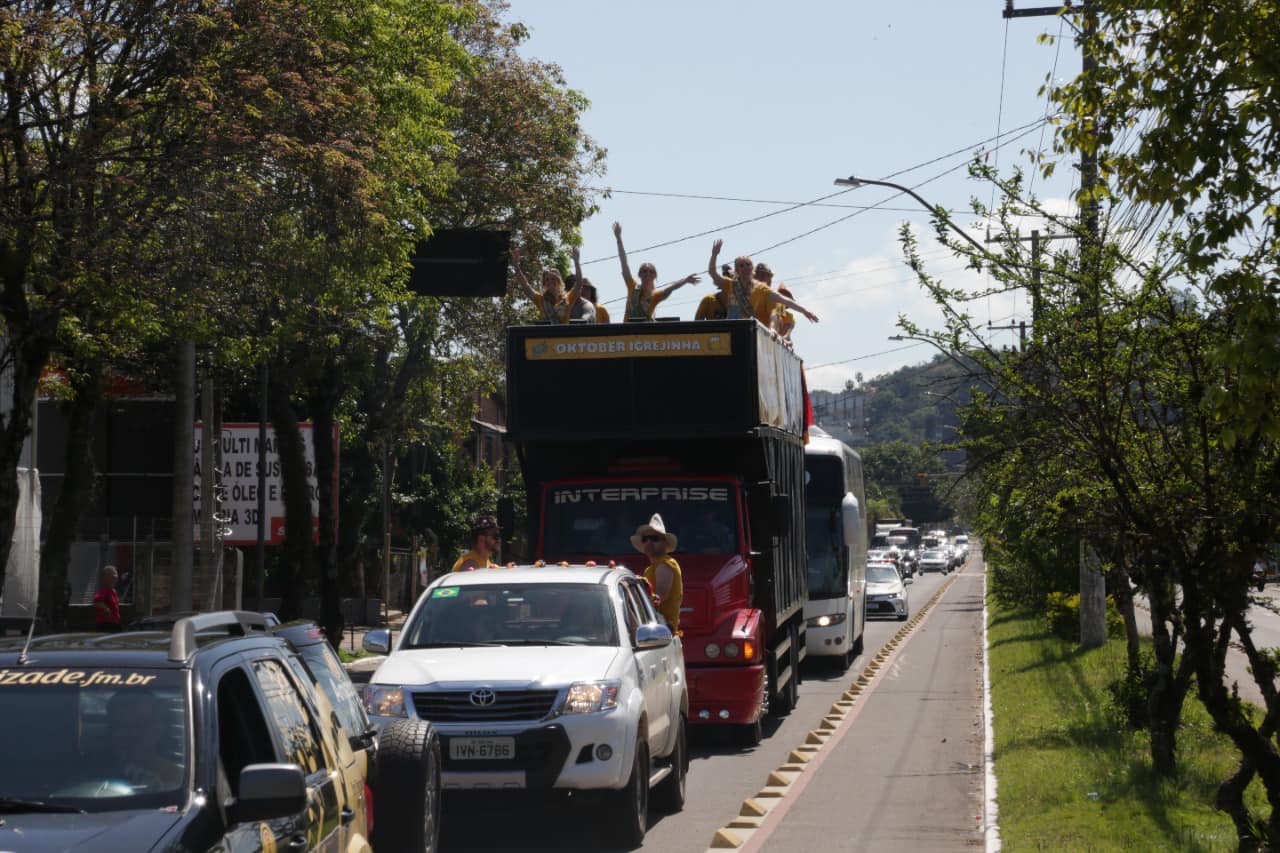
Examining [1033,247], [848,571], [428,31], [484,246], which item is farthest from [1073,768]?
[428,31]

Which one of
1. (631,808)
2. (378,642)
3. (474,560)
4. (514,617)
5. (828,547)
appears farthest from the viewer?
(828,547)

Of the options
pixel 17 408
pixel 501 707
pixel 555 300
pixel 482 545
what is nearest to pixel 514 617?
pixel 501 707

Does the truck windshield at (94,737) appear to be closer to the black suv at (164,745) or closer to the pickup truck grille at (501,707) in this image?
the black suv at (164,745)

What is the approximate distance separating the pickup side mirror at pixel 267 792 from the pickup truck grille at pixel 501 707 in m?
5.39

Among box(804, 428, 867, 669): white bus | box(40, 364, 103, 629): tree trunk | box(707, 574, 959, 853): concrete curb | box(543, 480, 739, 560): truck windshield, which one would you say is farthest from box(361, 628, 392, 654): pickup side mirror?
box(804, 428, 867, 669): white bus

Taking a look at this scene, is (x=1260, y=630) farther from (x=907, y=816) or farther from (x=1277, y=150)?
(x=1277, y=150)

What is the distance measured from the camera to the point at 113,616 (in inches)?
848

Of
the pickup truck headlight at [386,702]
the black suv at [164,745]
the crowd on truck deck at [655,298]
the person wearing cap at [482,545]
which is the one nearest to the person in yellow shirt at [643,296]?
the crowd on truck deck at [655,298]

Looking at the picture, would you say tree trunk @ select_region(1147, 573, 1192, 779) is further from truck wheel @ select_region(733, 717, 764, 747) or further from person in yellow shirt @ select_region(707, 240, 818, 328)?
person in yellow shirt @ select_region(707, 240, 818, 328)

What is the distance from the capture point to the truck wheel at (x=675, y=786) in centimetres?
1227

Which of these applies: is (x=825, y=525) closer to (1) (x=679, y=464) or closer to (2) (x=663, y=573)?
(1) (x=679, y=464)

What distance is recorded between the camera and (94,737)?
5367 millimetres

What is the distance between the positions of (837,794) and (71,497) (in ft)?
41.9

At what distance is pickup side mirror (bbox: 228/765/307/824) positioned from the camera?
5.08 metres
